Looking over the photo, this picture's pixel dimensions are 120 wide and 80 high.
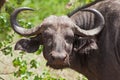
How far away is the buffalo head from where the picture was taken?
6246 millimetres

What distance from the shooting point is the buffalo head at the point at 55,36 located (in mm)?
6246

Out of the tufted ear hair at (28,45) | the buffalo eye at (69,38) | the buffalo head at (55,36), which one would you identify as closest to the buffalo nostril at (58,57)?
the buffalo head at (55,36)

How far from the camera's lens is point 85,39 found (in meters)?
6.84

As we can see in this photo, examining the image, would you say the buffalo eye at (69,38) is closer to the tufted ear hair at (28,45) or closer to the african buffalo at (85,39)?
the african buffalo at (85,39)

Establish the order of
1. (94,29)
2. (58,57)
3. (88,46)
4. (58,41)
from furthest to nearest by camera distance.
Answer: (88,46) < (94,29) < (58,41) < (58,57)

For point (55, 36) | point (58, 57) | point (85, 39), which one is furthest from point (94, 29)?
point (58, 57)

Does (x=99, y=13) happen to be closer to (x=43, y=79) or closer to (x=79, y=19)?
(x=79, y=19)

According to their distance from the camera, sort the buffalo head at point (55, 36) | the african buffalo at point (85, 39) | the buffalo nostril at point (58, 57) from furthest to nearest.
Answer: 1. the african buffalo at point (85, 39)
2. the buffalo head at point (55, 36)
3. the buffalo nostril at point (58, 57)

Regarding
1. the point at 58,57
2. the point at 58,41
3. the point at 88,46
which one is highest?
the point at 58,41

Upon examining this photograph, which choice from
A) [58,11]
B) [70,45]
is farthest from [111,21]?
[58,11]

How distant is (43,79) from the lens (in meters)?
7.73

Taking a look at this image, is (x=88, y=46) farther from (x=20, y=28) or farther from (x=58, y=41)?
(x=20, y=28)

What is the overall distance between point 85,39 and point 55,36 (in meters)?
0.61

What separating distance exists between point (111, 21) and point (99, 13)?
0.62ft
